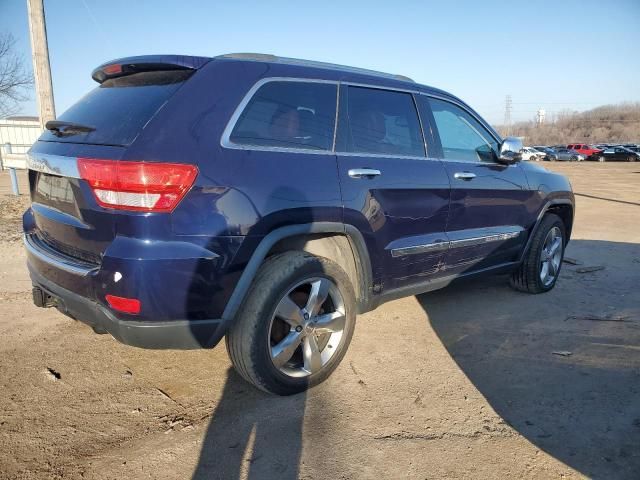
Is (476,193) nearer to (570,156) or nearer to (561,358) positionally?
(561,358)

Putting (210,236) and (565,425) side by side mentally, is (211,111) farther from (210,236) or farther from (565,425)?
(565,425)

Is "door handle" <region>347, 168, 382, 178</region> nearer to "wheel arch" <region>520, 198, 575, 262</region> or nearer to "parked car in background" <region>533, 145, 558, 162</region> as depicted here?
"wheel arch" <region>520, 198, 575, 262</region>

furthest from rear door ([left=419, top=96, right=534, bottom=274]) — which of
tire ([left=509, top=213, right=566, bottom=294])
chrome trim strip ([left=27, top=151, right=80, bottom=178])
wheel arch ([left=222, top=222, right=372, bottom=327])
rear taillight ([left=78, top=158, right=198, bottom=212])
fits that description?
chrome trim strip ([left=27, top=151, right=80, bottom=178])

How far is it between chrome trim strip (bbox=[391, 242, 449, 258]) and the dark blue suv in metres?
0.01

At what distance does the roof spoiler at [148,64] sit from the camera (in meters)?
2.54

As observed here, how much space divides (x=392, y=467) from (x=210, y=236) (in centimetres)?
136

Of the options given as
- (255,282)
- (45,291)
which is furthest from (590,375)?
(45,291)

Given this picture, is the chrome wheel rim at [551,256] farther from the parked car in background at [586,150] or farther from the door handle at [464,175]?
the parked car in background at [586,150]

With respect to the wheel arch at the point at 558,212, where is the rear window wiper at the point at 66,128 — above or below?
above

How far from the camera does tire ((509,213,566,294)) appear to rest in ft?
15.3

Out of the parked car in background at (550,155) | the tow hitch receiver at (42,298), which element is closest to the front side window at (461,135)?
the tow hitch receiver at (42,298)

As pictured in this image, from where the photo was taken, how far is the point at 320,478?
83.8 inches

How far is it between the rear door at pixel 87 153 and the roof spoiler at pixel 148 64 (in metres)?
0.03

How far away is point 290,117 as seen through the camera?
278cm
